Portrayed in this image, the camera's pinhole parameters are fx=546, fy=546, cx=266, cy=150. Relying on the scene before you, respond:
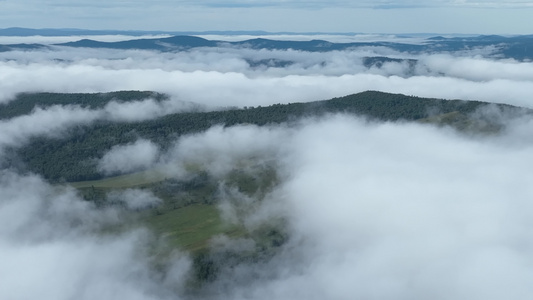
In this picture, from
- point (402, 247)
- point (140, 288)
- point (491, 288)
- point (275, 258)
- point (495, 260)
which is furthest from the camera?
Answer: point (275, 258)

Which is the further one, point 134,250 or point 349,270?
point 134,250

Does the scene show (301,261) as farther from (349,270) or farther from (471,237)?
(471,237)

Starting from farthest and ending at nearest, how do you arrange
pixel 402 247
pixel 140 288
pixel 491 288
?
1. pixel 402 247
2. pixel 140 288
3. pixel 491 288

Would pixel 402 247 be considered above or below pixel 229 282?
above

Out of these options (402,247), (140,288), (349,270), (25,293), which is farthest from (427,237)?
(25,293)

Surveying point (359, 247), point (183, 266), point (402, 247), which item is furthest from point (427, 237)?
point (183, 266)

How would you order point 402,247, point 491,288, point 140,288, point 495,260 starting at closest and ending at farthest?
point 491,288 < point 495,260 < point 140,288 < point 402,247

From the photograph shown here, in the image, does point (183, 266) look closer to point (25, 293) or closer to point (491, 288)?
point (25, 293)

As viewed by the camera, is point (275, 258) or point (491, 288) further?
point (275, 258)

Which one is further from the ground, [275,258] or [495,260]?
[495,260]
